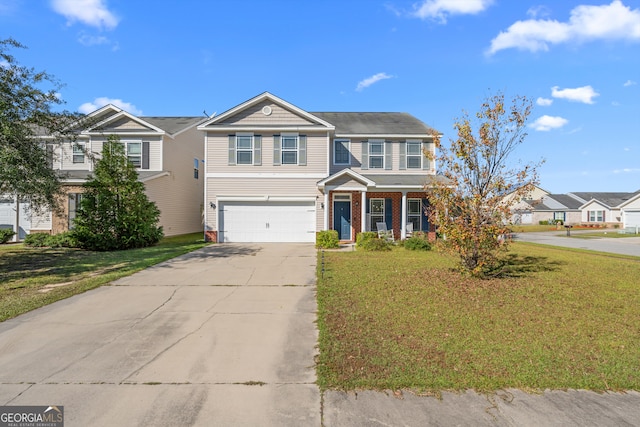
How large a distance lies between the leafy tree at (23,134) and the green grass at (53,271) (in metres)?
2.19

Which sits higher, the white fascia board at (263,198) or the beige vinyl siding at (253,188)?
the beige vinyl siding at (253,188)

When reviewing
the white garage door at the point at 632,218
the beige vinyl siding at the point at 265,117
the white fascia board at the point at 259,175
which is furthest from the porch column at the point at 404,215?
the white garage door at the point at 632,218

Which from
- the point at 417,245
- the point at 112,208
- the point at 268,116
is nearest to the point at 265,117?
the point at 268,116

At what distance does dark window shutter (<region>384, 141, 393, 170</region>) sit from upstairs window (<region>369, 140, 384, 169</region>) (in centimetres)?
18

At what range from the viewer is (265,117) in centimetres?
1684

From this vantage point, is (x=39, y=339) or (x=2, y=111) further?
(x=2, y=111)

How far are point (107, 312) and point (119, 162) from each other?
37.1 feet

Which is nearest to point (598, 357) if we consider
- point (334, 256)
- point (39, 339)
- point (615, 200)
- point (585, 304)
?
point (585, 304)

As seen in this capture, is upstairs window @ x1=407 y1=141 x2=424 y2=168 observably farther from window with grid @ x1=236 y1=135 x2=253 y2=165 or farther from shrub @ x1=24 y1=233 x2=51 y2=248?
shrub @ x1=24 y1=233 x2=51 y2=248

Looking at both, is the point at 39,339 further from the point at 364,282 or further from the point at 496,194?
the point at 496,194

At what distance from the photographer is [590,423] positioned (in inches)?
112

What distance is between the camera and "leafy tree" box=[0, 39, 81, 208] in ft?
27.3

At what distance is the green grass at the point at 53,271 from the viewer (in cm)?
654

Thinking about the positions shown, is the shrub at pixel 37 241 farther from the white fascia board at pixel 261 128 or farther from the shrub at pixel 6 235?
the white fascia board at pixel 261 128
